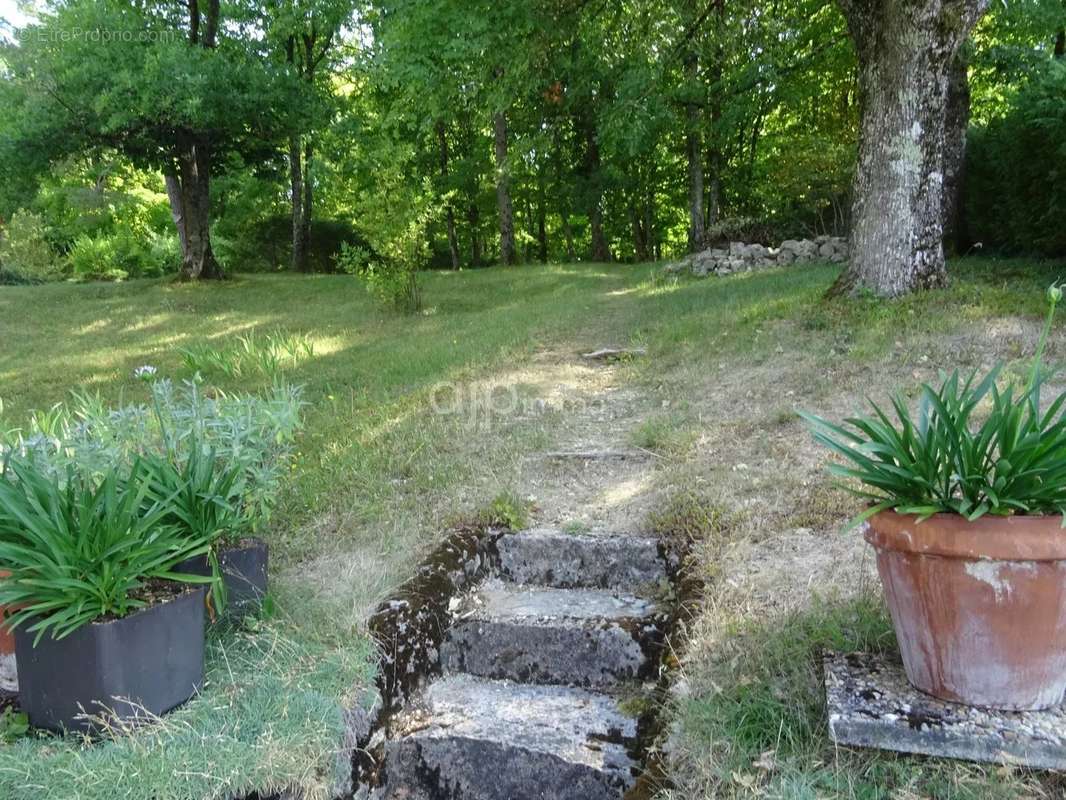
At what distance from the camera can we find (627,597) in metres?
3.28

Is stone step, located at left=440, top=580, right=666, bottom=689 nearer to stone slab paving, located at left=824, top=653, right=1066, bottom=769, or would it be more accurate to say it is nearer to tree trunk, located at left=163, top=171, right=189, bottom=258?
stone slab paving, located at left=824, top=653, right=1066, bottom=769

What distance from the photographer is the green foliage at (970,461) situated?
72.4 inches

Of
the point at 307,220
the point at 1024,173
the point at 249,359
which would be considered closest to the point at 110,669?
the point at 249,359

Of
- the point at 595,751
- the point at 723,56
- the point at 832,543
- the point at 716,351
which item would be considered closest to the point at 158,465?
the point at 595,751

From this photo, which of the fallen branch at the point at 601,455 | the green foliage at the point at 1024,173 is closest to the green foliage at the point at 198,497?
the fallen branch at the point at 601,455

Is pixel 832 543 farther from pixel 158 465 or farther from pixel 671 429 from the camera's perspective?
pixel 158 465

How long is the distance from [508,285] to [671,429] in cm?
991

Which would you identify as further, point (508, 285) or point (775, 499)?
point (508, 285)

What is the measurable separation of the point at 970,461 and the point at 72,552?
96.0 inches

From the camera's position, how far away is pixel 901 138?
681 centimetres

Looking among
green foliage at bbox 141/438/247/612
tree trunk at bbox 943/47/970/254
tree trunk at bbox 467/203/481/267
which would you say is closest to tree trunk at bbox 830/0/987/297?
tree trunk at bbox 943/47/970/254

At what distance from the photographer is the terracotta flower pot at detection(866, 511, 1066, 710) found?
71.4 inches

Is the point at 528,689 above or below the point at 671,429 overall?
below

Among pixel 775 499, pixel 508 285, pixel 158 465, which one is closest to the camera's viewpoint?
pixel 158 465
